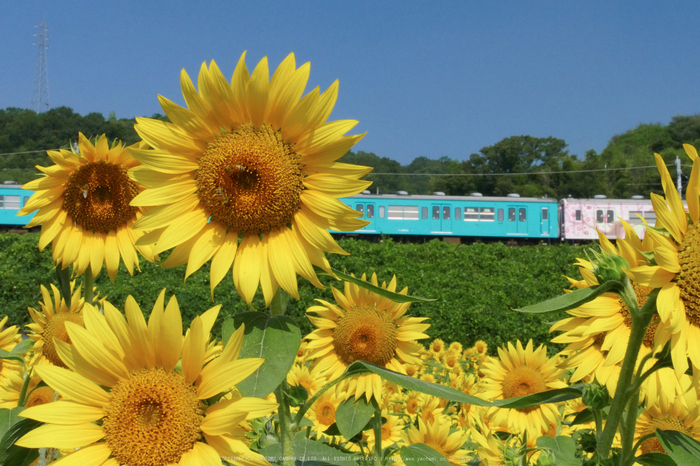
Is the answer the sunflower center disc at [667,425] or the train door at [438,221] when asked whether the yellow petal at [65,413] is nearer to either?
the sunflower center disc at [667,425]

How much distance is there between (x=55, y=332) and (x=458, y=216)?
27386mm

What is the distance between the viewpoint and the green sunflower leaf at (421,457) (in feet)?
4.60

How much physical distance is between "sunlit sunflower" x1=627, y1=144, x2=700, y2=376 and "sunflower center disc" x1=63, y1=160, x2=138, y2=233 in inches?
71.6

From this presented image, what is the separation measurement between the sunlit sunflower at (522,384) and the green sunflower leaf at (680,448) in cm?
161

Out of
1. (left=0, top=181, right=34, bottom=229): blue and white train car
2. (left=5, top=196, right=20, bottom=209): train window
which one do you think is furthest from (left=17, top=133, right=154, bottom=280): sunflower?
(left=5, top=196, right=20, bottom=209): train window

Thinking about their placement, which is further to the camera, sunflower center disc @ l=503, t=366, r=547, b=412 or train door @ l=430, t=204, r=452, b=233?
train door @ l=430, t=204, r=452, b=233

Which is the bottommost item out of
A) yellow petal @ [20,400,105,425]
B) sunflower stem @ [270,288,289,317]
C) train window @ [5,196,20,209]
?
yellow petal @ [20,400,105,425]

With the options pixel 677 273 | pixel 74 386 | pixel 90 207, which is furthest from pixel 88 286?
pixel 677 273

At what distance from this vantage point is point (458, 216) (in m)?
28.8

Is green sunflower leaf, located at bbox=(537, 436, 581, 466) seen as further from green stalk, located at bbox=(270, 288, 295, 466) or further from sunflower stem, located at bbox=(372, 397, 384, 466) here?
green stalk, located at bbox=(270, 288, 295, 466)

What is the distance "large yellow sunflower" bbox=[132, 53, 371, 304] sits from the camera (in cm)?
135

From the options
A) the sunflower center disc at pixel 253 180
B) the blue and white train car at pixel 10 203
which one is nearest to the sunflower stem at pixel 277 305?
the sunflower center disc at pixel 253 180

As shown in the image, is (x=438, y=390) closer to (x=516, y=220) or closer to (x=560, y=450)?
(x=560, y=450)

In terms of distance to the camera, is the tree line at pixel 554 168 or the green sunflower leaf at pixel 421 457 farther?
the tree line at pixel 554 168
